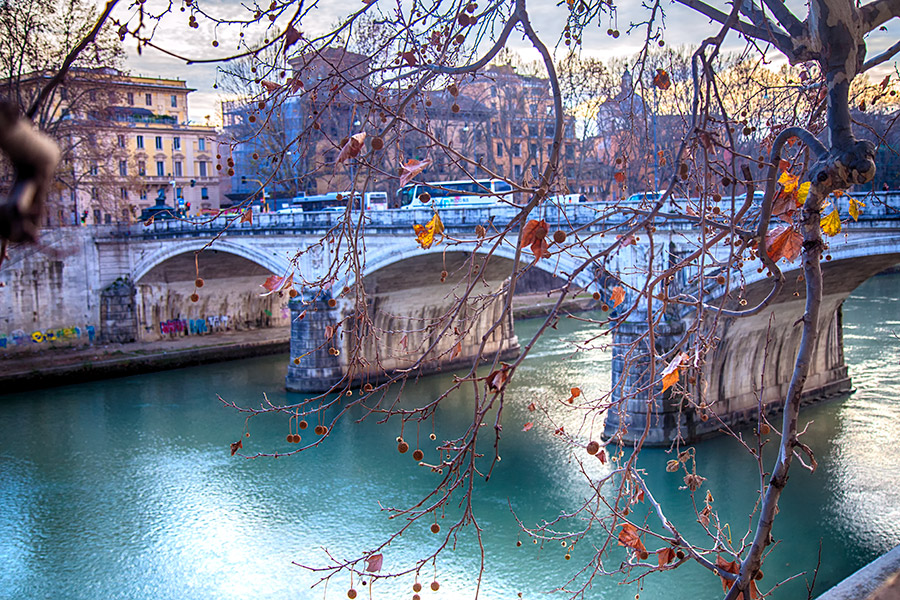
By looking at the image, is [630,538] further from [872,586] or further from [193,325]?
[193,325]

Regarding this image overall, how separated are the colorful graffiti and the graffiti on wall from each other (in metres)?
1.86

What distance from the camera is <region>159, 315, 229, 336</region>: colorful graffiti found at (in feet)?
74.4

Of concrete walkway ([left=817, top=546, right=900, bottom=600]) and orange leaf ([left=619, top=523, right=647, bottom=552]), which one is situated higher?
orange leaf ([left=619, top=523, right=647, bottom=552])

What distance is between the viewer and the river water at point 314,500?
8.34m

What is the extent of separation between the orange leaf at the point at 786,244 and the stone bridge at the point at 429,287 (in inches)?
147

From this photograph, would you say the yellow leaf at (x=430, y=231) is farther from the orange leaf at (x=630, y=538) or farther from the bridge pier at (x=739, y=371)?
the bridge pier at (x=739, y=371)

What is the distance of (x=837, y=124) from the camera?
2465 millimetres

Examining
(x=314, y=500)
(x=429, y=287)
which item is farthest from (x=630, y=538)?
(x=429, y=287)

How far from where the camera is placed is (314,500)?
34.9 ft

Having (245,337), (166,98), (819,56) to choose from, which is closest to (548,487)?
(819,56)

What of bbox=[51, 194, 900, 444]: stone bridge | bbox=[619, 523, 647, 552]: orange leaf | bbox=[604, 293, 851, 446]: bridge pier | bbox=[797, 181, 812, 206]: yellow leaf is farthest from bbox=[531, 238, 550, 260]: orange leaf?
bbox=[604, 293, 851, 446]: bridge pier

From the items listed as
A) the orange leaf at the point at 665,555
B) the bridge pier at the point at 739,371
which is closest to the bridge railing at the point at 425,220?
the bridge pier at the point at 739,371

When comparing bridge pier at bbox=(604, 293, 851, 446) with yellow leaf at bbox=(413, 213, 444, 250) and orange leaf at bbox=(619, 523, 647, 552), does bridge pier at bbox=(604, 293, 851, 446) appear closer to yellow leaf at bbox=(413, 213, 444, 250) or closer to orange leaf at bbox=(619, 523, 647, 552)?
orange leaf at bbox=(619, 523, 647, 552)

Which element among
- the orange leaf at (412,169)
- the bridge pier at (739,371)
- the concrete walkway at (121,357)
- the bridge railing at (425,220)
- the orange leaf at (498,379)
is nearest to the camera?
the orange leaf at (498,379)
